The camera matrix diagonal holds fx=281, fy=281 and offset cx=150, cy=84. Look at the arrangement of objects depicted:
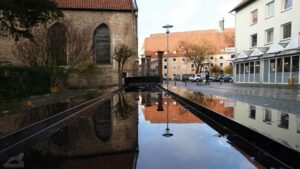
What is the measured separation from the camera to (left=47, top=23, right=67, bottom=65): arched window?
20591 millimetres

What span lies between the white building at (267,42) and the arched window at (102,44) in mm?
16612

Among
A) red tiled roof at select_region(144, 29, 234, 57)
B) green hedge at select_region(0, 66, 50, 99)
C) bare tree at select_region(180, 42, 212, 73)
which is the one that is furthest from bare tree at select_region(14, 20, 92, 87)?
red tiled roof at select_region(144, 29, 234, 57)

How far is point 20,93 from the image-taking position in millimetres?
13500

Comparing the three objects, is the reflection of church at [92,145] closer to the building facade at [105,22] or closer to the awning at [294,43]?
the awning at [294,43]

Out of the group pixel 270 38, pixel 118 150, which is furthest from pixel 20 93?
pixel 270 38

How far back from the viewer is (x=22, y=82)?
13.9m

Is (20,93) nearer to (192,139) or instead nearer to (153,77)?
(192,139)

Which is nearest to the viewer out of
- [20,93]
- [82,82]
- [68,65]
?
[20,93]

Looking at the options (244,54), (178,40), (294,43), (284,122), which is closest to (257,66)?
(244,54)

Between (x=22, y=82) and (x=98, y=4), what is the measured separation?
79.3ft

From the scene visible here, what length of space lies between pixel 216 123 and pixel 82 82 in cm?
2343

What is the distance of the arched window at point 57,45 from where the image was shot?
20.6 metres

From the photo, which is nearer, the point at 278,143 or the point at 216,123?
the point at 278,143

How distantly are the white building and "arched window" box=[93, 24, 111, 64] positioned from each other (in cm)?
1661
